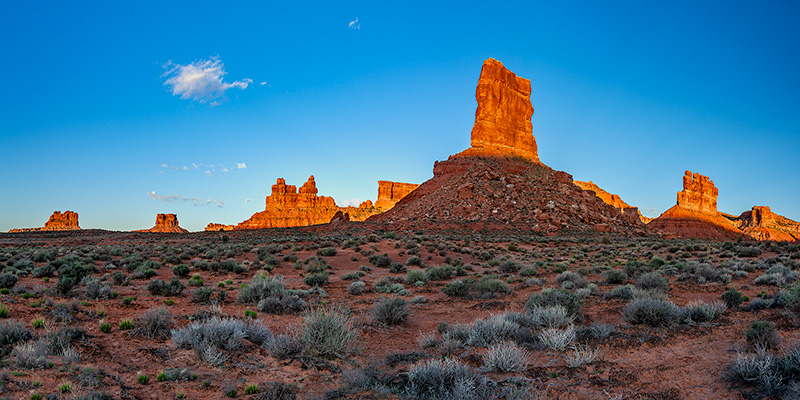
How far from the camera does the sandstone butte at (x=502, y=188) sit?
156ft

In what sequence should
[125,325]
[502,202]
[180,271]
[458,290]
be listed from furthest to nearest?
[502,202], [180,271], [458,290], [125,325]

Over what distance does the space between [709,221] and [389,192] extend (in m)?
85.4

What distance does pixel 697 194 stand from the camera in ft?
393

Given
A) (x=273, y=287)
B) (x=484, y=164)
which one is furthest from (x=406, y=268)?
(x=484, y=164)

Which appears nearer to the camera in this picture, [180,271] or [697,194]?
[180,271]

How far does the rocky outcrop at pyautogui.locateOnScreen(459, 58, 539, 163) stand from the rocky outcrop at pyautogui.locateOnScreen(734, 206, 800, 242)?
64.3 meters

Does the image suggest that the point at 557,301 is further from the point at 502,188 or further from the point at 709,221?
the point at 709,221

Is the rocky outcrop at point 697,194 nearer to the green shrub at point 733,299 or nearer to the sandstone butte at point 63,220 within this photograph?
the green shrub at point 733,299

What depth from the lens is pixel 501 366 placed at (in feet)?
19.8

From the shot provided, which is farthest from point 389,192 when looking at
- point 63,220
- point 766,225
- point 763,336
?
point 763,336

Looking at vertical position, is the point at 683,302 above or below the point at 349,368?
above

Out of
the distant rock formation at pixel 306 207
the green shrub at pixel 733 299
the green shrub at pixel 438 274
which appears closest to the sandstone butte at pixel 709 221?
the distant rock formation at pixel 306 207

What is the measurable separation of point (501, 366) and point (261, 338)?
436 cm

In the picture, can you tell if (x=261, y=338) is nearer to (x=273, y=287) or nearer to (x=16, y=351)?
(x=16, y=351)
